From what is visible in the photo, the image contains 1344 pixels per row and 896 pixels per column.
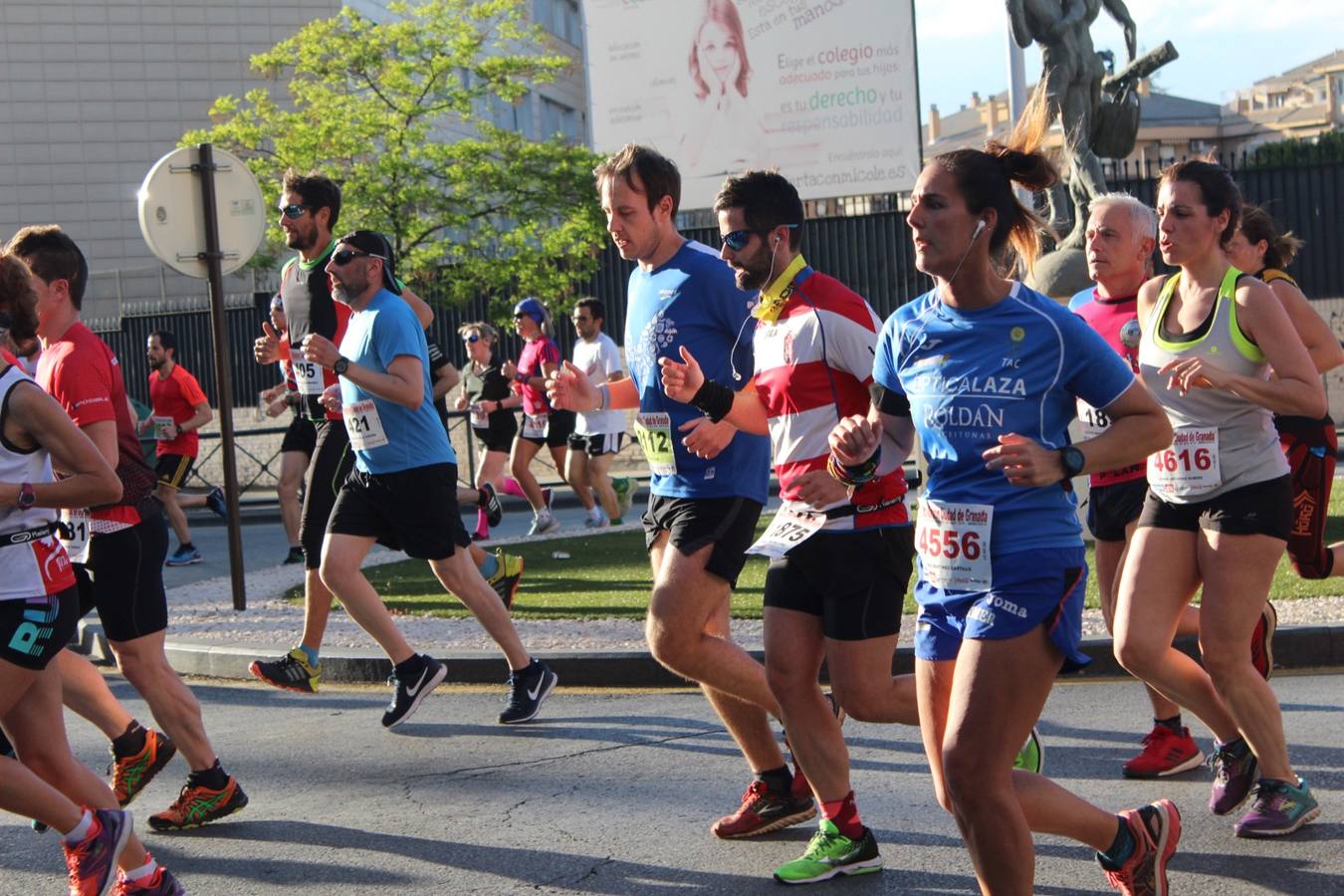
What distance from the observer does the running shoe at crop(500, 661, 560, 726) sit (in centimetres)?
735

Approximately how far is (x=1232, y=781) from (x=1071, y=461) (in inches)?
82.8

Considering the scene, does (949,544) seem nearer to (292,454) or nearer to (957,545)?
(957,545)

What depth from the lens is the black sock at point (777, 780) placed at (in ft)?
17.7

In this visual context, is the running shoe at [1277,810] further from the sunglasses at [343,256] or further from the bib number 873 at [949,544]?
the sunglasses at [343,256]

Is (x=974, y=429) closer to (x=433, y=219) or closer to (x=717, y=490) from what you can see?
(x=717, y=490)

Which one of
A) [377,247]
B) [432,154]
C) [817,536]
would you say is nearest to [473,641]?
[377,247]

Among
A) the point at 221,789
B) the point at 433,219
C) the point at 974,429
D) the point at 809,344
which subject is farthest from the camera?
the point at 433,219

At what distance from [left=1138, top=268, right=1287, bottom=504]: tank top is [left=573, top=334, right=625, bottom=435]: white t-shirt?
9.20m

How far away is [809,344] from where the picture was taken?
4.74m

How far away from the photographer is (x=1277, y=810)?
16.5ft

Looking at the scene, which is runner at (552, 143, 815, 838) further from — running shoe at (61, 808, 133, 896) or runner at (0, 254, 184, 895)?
running shoe at (61, 808, 133, 896)

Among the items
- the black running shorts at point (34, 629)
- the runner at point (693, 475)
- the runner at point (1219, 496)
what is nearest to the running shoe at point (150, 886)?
the black running shorts at point (34, 629)

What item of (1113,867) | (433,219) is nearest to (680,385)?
(1113,867)

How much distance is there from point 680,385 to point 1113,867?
1.63 meters
